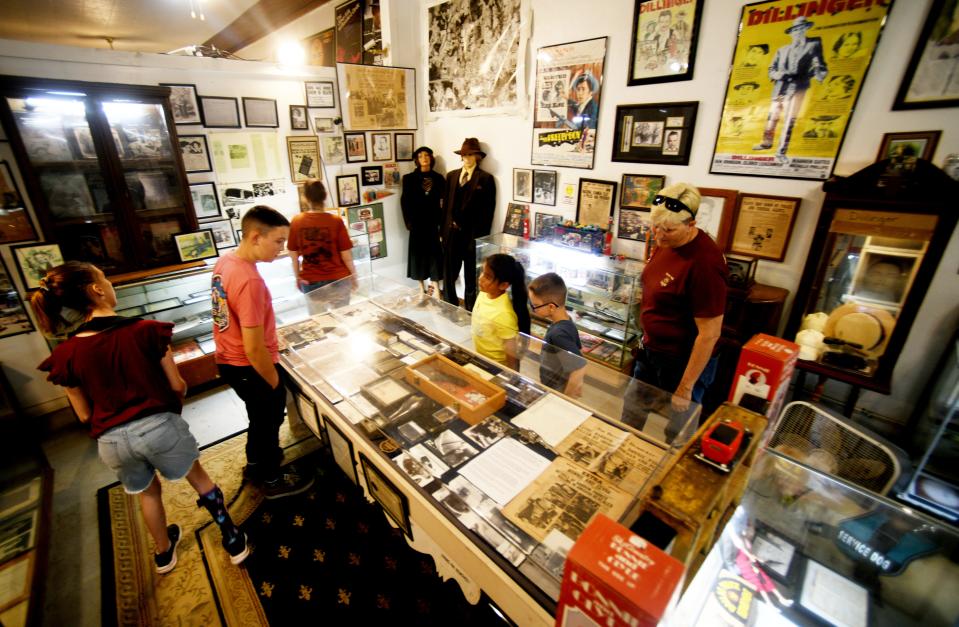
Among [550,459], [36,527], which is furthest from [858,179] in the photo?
[36,527]

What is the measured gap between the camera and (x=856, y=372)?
93.8 inches

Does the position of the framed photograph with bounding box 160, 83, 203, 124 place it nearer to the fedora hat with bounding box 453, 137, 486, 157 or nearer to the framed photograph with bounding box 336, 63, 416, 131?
the framed photograph with bounding box 336, 63, 416, 131

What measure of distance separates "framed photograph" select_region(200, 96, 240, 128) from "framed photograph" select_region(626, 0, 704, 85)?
11.2 ft

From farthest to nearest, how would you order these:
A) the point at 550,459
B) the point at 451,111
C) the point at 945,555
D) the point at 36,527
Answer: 1. the point at 451,111
2. the point at 36,527
3. the point at 550,459
4. the point at 945,555

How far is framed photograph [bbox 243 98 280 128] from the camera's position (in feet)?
12.2

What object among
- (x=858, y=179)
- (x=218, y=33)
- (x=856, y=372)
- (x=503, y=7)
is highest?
(x=218, y=33)

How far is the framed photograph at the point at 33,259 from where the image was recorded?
2904 mm

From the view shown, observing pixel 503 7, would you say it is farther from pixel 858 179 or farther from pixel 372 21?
pixel 858 179

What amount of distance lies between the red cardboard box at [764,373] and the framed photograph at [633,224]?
86.9 inches

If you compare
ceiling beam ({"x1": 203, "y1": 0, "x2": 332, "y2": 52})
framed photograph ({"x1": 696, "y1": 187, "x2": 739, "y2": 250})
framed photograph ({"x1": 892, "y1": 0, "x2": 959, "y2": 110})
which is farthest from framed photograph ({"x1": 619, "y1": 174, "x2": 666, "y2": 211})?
ceiling beam ({"x1": 203, "y1": 0, "x2": 332, "y2": 52})

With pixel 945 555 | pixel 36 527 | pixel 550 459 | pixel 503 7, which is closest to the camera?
pixel 945 555

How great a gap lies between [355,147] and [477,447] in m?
4.03

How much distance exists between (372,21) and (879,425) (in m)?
6.04

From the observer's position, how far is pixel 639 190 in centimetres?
327
